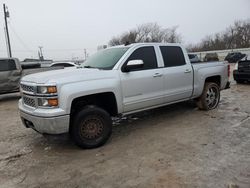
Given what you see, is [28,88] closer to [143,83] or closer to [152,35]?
[143,83]

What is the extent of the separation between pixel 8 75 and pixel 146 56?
7.85m

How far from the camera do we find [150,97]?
5.35m

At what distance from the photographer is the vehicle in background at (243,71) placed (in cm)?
1170

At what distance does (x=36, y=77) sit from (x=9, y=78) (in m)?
7.40

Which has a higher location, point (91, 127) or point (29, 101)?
point (29, 101)

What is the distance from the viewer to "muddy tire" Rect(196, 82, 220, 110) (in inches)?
273

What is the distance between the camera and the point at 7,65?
11.0m

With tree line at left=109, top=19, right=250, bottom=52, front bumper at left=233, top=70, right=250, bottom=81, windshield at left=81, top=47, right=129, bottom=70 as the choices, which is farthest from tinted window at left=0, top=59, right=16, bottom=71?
tree line at left=109, top=19, right=250, bottom=52

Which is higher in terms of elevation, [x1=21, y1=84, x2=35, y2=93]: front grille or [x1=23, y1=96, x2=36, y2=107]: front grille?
[x1=21, y1=84, x2=35, y2=93]: front grille

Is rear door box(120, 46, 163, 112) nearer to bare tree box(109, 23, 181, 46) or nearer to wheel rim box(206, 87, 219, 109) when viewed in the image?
wheel rim box(206, 87, 219, 109)

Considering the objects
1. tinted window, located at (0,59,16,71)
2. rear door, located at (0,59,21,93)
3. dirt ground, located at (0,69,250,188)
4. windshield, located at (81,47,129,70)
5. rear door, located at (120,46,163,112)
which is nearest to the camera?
dirt ground, located at (0,69,250,188)

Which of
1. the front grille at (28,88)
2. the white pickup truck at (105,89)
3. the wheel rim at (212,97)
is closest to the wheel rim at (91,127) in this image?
the white pickup truck at (105,89)

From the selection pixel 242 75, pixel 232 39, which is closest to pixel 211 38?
pixel 232 39

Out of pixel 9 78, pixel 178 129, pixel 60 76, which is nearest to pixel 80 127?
pixel 60 76
